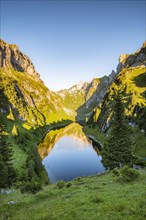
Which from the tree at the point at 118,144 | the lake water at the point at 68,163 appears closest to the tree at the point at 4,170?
the tree at the point at 118,144

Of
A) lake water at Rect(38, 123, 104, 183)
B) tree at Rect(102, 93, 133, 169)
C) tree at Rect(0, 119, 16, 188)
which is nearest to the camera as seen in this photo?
tree at Rect(0, 119, 16, 188)

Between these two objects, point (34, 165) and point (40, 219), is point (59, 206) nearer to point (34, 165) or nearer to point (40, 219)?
point (40, 219)

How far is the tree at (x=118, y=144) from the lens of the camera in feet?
165

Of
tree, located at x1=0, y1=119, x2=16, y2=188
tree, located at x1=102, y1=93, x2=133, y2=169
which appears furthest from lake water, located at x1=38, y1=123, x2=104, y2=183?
tree, located at x1=102, y1=93, x2=133, y2=169

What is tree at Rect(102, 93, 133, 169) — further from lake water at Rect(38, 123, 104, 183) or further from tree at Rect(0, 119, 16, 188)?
lake water at Rect(38, 123, 104, 183)

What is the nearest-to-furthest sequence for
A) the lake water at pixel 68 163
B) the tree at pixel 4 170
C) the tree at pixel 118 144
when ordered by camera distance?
the tree at pixel 4 170 → the tree at pixel 118 144 → the lake water at pixel 68 163

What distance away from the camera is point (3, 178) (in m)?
47.3

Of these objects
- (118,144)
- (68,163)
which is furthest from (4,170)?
(68,163)

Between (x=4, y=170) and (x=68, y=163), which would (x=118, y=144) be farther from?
(x=68, y=163)

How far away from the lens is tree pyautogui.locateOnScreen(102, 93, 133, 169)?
50150mm

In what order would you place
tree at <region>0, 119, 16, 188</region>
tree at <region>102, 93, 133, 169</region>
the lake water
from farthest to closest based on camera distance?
1. the lake water
2. tree at <region>102, 93, 133, 169</region>
3. tree at <region>0, 119, 16, 188</region>

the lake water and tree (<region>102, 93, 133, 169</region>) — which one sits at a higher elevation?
tree (<region>102, 93, 133, 169</region>)

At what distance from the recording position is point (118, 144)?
166ft

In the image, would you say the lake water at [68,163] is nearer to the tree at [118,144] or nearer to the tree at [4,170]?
the tree at [4,170]
